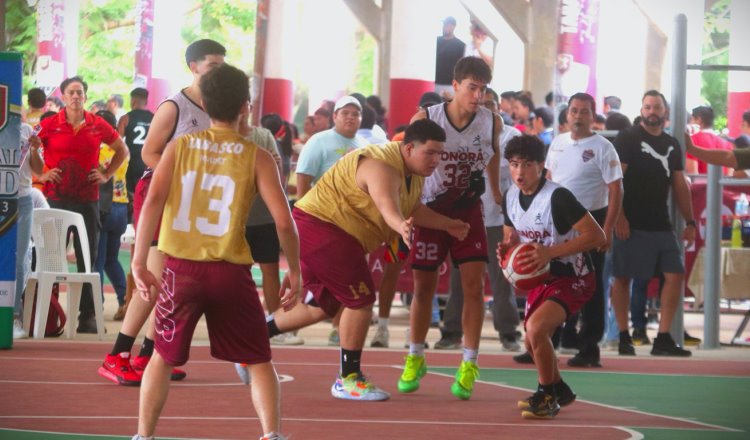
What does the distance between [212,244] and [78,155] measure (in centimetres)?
733

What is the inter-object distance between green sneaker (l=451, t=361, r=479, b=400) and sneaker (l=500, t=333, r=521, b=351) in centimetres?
341

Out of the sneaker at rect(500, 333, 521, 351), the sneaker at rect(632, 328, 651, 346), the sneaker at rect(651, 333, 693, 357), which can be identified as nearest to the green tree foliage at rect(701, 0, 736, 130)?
the sneaker at rect(632, 328, 651, 346)

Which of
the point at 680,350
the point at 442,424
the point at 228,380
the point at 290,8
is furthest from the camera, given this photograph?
the point at 290,8

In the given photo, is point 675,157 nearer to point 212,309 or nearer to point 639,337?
point 639,337

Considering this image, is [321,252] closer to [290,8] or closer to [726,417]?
[726,417]

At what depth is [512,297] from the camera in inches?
517

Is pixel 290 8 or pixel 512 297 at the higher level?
pixel 290 8

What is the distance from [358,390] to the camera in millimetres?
9445

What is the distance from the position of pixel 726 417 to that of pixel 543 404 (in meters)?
1.22

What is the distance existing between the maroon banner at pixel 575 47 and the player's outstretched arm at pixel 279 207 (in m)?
8.79

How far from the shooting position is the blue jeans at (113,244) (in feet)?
48.7

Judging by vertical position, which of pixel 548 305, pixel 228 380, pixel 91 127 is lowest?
pixel 228 380

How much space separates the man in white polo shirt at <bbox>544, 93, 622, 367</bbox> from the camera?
1222cm

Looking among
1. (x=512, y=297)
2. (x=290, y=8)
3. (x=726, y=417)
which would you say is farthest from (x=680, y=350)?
(x=290, y=8)
